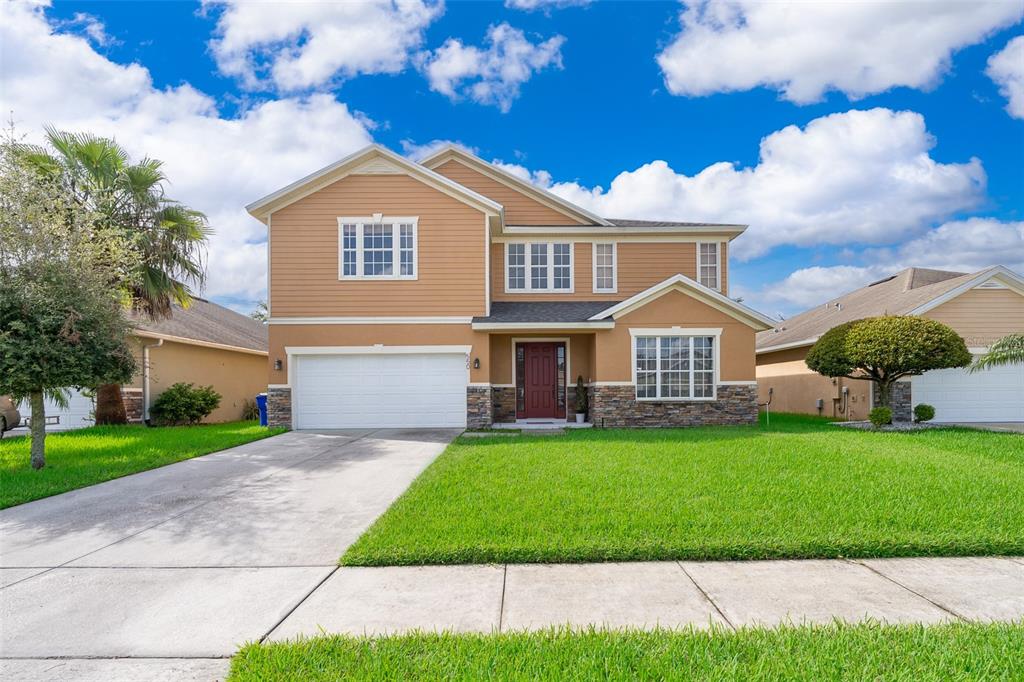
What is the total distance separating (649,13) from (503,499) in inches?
443

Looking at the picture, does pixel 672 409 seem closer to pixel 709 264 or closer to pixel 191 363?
pixel 709 264

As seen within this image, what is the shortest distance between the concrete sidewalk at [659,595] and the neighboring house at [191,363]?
828 cm

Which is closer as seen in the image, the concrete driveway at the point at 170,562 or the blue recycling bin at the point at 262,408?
the concrete driveway at the point at 170,562

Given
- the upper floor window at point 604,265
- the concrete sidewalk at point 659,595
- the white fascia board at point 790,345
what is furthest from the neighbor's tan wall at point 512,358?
the concrete sidewalk at point 659,595

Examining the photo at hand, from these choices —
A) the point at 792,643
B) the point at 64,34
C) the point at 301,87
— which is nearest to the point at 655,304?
the point at 301,87

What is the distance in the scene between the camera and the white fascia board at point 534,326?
13.9m

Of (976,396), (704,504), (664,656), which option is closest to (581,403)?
(704,504)

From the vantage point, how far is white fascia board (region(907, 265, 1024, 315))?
15.4 metres

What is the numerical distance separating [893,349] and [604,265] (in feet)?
24.9

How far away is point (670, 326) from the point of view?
14219mm

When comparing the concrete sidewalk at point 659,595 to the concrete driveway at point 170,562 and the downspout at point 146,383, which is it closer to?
the concrete driveway at point 170,562

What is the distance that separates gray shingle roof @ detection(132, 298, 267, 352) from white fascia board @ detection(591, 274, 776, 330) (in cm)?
1209

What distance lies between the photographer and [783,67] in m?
12.5

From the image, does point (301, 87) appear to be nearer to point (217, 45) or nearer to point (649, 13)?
point (217, 45)
